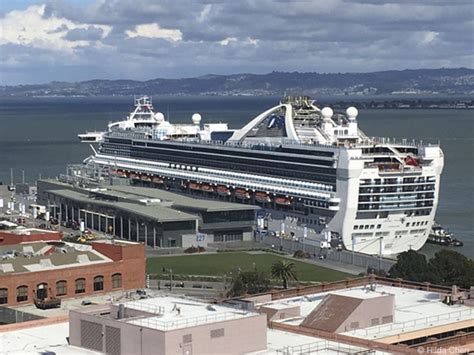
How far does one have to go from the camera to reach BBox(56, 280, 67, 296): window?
143 feet

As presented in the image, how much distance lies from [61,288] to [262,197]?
33.6 meters

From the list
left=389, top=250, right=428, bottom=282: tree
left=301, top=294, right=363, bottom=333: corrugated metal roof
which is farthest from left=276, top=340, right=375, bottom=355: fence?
left=389, top=250, right=428, bottom=282: tree

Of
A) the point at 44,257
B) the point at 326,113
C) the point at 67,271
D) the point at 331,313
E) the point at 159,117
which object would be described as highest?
the point at 326,113

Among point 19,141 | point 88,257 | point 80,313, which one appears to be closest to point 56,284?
point 88,257

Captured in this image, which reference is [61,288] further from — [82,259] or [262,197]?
[262,197]

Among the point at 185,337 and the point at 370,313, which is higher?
the point at 185,337

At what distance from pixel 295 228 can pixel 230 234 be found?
12.9 ft

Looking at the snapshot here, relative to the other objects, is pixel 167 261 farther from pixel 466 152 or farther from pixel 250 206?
pixel 466 152

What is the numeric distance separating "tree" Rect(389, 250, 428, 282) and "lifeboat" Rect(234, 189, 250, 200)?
1050 inches

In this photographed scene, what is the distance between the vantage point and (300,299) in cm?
3628

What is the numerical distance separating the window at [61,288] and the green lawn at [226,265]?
1529 cm

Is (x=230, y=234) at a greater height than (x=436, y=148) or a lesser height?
lesser

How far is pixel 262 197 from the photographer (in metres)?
76.2

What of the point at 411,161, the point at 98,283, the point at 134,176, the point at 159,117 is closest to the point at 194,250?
the point at 411,161
